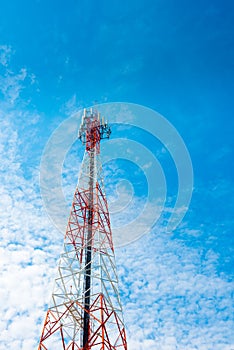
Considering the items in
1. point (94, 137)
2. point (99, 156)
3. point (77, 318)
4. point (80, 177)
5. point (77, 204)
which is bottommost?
point (77, 318)

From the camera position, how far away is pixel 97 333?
1656 cm

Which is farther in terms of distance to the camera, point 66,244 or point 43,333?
point 66,244

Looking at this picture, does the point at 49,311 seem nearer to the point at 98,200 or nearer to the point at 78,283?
the point at 78,283

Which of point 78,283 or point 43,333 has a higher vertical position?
point 78,283

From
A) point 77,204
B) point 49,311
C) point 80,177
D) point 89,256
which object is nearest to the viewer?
point 49,311

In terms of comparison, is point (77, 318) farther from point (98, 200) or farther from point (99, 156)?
point (99, 156)

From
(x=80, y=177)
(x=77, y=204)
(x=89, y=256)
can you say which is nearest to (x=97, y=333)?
(x=89, y=256)

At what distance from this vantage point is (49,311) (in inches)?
704

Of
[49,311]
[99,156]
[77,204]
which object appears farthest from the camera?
[99,156]

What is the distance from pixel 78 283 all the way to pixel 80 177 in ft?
28.6

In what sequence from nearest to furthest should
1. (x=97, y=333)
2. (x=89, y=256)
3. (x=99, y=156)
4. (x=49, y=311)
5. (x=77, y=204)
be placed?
(x=97, y=333) → (x=49, y=311) → (x=89, y=256) → (x=77, y=204) → (x=99, y=156)

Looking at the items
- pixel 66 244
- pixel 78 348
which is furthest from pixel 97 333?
pixel 66 244

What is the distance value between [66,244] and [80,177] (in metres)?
5.91

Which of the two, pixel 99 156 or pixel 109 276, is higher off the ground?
pixel 99 156
